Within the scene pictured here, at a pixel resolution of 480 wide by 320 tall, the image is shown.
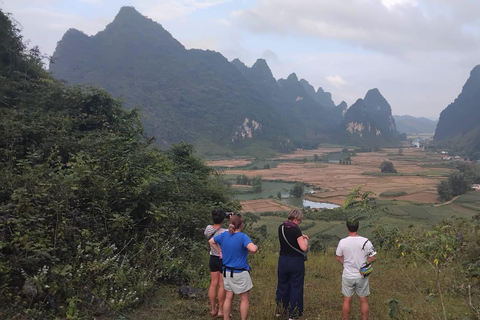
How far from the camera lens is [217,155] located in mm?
79750

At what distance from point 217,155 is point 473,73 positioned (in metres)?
114

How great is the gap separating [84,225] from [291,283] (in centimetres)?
269

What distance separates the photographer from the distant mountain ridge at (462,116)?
104m

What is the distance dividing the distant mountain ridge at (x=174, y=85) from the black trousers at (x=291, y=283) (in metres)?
68.2

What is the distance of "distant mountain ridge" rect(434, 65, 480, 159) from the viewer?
10442 cm

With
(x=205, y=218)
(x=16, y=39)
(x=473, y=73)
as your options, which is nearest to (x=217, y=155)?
(x=16, y=39)

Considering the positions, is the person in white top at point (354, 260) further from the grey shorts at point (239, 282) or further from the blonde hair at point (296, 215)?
the grey shorts at point (239, 282)

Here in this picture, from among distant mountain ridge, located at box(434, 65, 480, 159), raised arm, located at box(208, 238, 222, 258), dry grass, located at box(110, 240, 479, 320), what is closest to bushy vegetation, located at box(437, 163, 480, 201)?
dry grass, located at box(110, 240, 479, 320)

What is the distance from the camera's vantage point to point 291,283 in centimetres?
331

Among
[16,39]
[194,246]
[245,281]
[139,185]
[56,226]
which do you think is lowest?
[194,246]

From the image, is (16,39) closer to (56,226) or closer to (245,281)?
(56,226)

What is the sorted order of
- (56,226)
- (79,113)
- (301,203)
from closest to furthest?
(56,226) < (79,113) < (301,203)

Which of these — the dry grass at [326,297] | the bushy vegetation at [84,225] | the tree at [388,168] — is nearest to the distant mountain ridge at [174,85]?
the tree at [388,168]

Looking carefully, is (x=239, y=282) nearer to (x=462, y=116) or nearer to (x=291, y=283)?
(x=291, y=283)
